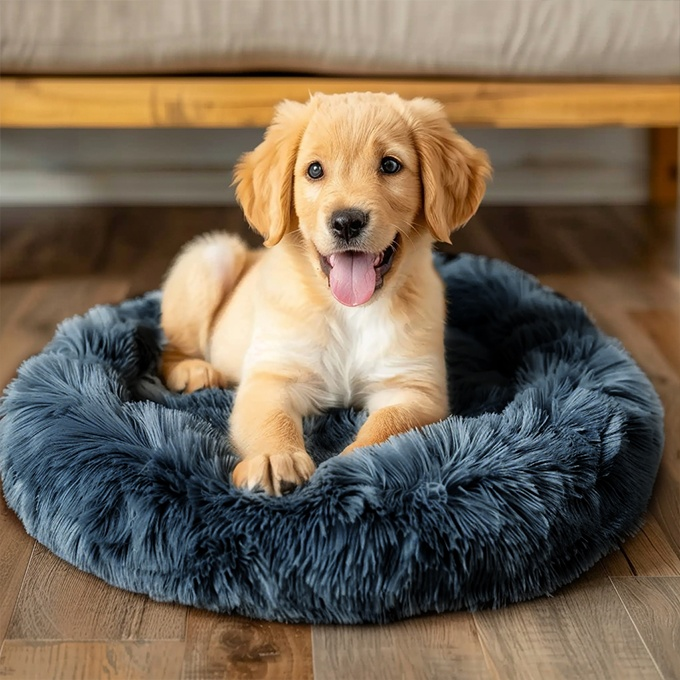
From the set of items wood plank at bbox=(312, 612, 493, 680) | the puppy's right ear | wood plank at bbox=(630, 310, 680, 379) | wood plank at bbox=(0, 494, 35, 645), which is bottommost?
wood plank at bbox=(630, 310, 680, 379)

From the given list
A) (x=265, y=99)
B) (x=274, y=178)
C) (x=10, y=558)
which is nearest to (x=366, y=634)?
(x=10, y=558)

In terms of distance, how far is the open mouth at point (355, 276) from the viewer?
6.32 feet

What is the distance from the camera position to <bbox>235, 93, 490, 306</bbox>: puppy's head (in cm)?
184

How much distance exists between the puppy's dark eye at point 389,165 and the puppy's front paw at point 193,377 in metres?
0.71

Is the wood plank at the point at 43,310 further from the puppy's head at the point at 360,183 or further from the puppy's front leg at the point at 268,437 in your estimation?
the puppy's head at the point at 360,183

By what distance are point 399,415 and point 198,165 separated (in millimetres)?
2836

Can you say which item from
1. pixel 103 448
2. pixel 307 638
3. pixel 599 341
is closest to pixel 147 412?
pixel 103 448

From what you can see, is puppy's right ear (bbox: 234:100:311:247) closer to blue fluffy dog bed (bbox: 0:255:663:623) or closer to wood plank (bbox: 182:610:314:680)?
blue fluffy dog bed (bbox: 0:255:663:623)

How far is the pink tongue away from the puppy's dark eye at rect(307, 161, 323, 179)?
16 centimetres

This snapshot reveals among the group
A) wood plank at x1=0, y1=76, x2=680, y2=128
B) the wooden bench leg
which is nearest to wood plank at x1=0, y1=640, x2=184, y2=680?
wood plank at x1=0, y1=76, x2=680, y2=128

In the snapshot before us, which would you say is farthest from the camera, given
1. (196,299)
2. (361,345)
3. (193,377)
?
(196,299)

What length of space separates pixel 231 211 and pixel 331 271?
2.52 m

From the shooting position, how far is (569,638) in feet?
4.87

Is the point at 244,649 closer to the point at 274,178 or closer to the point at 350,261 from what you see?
the point at 350,261
